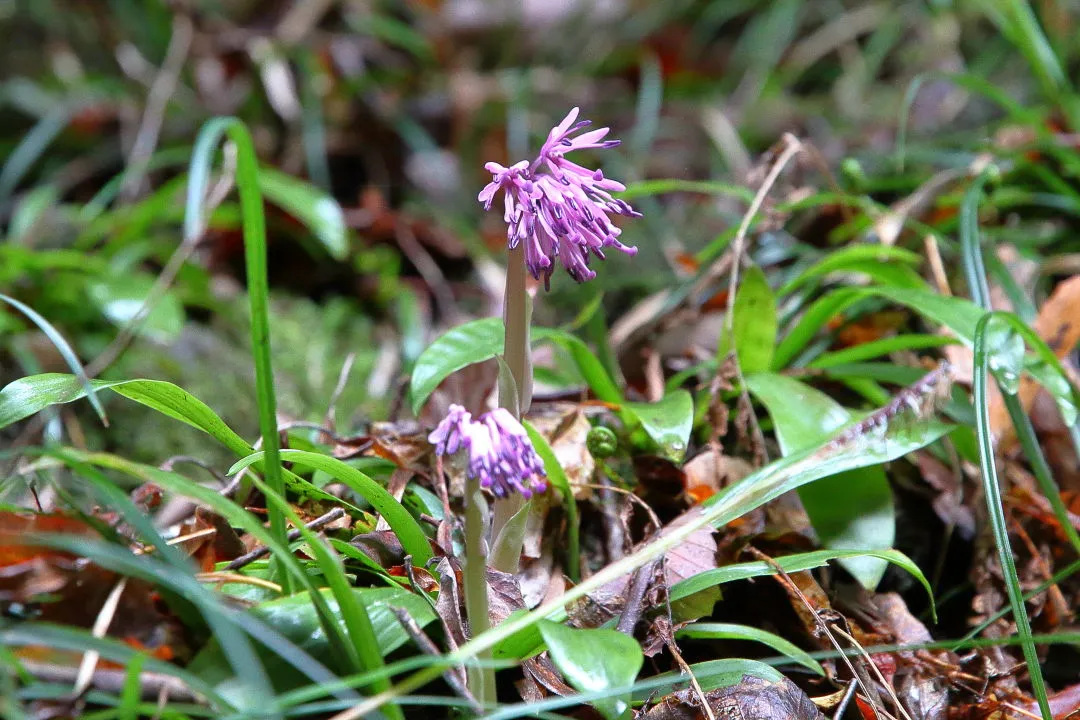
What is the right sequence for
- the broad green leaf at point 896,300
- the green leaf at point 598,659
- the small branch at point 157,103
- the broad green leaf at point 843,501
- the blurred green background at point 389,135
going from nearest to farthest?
the green leaf at point 598,659 < the broad green leaf at point 843,501 < the broad green leaf at point 896,300 < the blurred green background at point 389,135 < the small branch at point 157,103

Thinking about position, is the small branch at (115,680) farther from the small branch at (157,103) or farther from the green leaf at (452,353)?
the small branch at (157,103)

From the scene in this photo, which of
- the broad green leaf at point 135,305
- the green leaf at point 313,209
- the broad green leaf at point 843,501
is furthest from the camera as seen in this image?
the green leaf at point 313,209

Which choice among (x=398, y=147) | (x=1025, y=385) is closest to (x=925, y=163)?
(x=1025, y=385)

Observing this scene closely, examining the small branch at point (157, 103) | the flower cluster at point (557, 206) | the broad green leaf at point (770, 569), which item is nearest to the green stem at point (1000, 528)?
the broad green leaf at point (770, 569)

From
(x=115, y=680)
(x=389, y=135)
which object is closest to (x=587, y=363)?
A: (x=115, y=680)

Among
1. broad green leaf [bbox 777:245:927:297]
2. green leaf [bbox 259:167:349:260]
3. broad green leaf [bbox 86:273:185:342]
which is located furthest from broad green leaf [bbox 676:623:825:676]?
green leaf [bbox 259:167:349:260]

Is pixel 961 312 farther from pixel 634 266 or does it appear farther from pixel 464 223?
pixel 464 223

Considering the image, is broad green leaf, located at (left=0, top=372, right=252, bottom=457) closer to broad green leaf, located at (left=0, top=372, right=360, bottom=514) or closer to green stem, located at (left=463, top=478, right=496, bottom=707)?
broad green leaf, located at (left=0, top=372, right=360, bottom=514)

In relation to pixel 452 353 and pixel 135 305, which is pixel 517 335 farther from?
pixel 135 305
